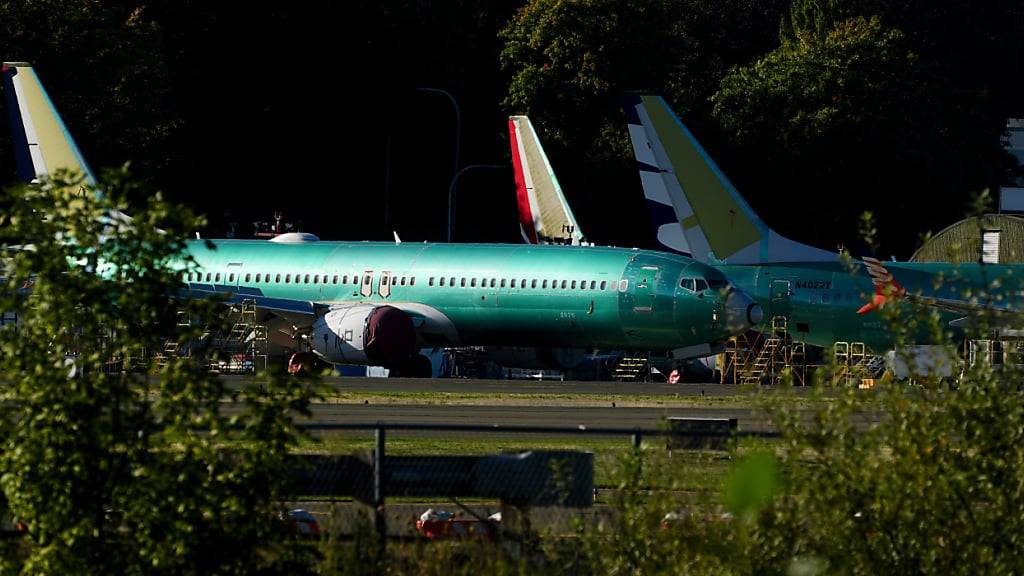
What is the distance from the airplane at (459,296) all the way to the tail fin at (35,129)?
10cm

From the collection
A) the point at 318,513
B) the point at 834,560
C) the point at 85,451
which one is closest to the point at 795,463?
the point at 834,560

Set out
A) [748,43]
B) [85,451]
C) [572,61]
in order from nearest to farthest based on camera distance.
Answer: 1. [85,451]
2. [572,61]
3. [748,43]

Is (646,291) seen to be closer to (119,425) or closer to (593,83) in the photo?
(119,425)

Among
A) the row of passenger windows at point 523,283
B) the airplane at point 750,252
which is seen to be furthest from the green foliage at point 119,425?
the airplane at point 750,252

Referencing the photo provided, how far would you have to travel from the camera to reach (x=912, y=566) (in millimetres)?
13469

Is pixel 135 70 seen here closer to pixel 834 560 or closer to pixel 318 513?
pixel 318 513

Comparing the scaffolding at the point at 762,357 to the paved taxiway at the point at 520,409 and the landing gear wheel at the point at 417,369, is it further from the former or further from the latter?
the landing gear wheel at the point at 417,369

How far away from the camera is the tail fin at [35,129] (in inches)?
2212

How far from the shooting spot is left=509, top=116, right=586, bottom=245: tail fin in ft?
210

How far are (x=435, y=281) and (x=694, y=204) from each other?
301 inches

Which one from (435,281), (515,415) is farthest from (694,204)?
(515,415)

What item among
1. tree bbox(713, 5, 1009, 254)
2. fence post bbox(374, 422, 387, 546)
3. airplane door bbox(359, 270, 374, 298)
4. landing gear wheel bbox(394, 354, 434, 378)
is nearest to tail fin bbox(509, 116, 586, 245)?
landing gear wheel bbox(394, 354, 434, 378)

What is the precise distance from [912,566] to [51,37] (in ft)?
205

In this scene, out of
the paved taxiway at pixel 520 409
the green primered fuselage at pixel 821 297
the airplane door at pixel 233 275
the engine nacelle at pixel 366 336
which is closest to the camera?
the paved taxiway at pixel 520 409
